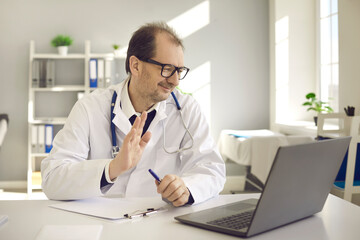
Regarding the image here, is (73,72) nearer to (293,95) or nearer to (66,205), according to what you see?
(293,95)

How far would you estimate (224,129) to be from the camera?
16.8ft

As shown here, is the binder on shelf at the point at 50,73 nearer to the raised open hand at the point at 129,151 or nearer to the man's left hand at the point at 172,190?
the raised open hand at the point at 129,151

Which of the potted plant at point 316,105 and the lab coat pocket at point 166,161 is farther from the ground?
the potted plant at point 316,105

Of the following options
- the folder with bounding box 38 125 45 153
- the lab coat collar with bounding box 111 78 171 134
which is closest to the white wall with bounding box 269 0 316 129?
the folder with bounding box 38 125 45 153

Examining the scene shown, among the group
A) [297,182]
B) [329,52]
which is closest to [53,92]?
[329,52]

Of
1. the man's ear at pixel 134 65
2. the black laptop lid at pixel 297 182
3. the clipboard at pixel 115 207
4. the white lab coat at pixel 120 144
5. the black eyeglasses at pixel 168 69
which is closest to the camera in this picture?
the black laptop lid at pixel 297 182

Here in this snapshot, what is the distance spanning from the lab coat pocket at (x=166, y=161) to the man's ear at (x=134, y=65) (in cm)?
34

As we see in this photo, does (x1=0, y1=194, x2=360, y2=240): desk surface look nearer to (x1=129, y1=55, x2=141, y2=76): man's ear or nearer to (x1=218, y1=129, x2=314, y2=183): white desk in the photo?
(x1=129, y1=55, x2=141, y2=76): man's ear

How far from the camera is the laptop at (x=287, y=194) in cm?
95

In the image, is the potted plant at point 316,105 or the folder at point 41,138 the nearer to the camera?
the potted plant at point 316,105

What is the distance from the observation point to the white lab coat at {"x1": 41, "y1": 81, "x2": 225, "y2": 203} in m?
1.43

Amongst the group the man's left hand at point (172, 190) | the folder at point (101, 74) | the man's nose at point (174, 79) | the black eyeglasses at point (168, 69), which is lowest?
the man's left hand at point (172, 190)

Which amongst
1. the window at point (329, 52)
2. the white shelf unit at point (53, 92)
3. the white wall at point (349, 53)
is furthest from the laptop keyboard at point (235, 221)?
the white shelf unit at point (53, 92)

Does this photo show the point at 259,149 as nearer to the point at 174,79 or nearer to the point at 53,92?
the point at 174,79
